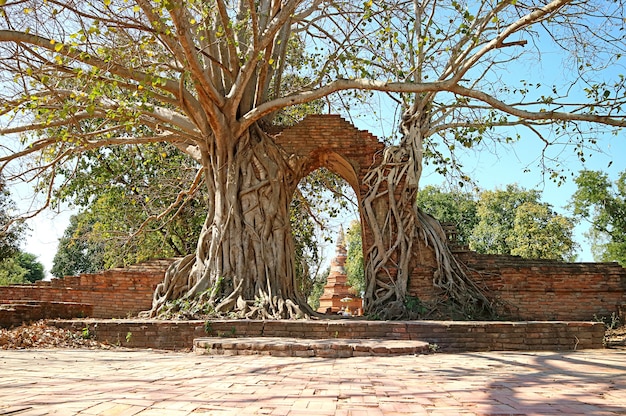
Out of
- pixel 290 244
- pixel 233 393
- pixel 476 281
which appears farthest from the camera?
pixel 476 281

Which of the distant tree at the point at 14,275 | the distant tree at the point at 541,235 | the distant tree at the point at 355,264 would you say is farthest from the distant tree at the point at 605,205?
the distant tree at the point at 14,275

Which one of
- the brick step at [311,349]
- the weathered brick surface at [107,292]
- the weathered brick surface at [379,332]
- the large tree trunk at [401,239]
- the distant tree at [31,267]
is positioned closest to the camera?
the brick step at [311,349]

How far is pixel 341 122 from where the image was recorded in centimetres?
1003

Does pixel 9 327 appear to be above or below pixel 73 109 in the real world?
below

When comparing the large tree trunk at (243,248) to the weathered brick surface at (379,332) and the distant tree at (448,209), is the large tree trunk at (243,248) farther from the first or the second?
the distant tree at (448,209)

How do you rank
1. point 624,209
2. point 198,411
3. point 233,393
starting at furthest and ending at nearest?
point 624,209 → point 233,393 → point 198,411

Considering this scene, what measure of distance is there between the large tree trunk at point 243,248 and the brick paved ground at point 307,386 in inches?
127

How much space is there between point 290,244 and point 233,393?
6266 mm

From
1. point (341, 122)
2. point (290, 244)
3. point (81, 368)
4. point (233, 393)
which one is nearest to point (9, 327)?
point (81, 368)

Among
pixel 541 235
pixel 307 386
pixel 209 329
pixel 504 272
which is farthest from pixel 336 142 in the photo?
pixel 541 235

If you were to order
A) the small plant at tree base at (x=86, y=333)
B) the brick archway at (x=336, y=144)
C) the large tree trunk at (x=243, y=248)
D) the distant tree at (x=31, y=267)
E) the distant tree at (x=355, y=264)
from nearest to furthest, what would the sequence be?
the small plant at tree base at (x=86, y=333) → the large tree trunk at (x=243, y=248) → the brick archway at (x=336, y=144) → the distant tree at (x=355, y=264) → the distant tree at (x=31, y=267)

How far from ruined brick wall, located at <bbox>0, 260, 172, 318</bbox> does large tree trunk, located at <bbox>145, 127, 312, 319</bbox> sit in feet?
7.32

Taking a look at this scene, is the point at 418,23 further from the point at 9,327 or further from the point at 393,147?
the point at 9,327

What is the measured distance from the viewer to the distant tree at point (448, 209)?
32.6m
